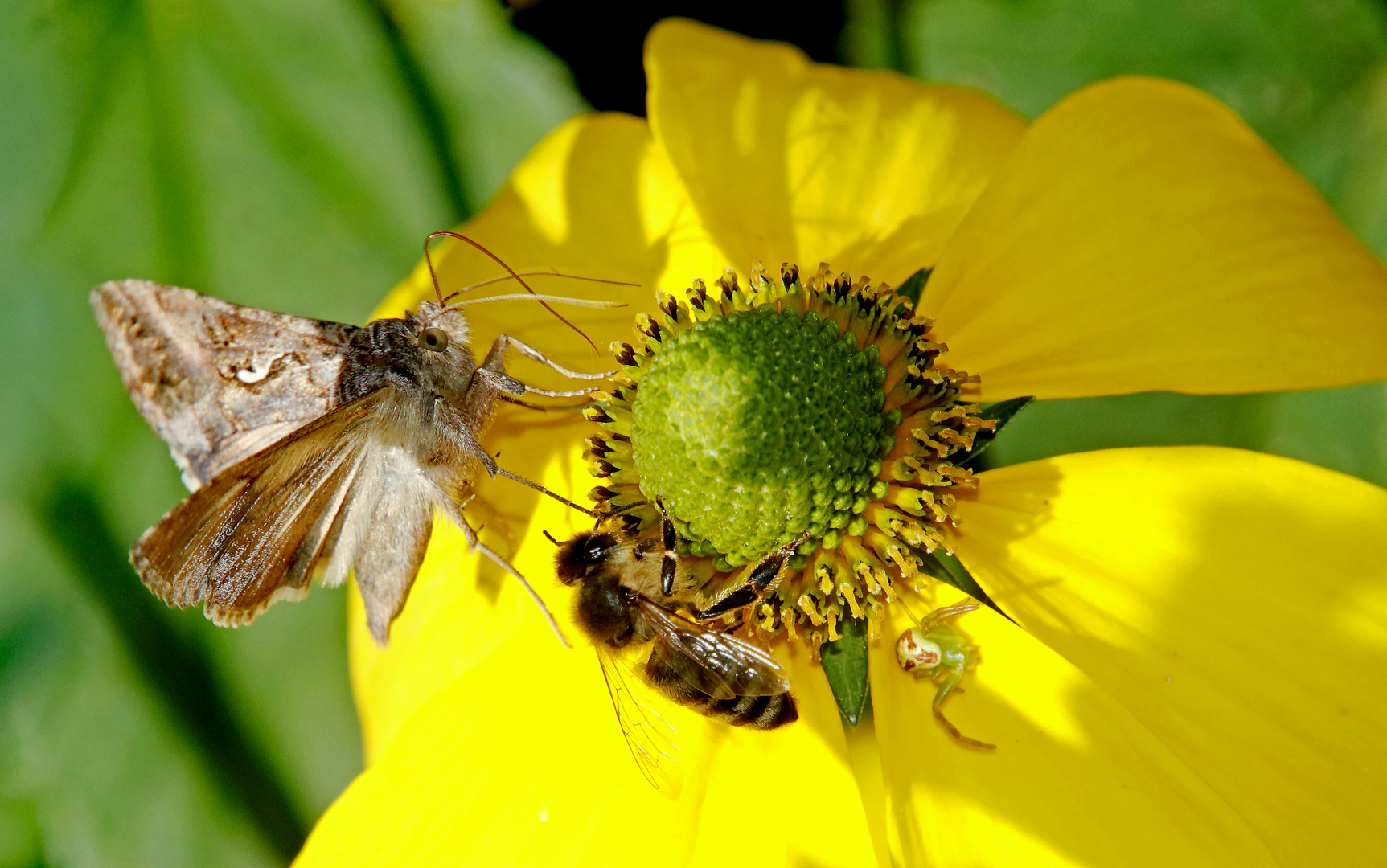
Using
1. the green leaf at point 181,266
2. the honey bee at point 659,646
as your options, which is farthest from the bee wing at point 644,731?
the green leaf at point 181,266

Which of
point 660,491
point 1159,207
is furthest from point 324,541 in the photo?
point 1159,207

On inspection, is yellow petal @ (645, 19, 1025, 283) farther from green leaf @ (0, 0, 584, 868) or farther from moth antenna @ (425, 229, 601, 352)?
green leaf @ (0, 0, 584, 868)

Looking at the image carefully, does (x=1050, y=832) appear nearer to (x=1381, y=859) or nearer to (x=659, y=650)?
Result: (x=1381, y=859)

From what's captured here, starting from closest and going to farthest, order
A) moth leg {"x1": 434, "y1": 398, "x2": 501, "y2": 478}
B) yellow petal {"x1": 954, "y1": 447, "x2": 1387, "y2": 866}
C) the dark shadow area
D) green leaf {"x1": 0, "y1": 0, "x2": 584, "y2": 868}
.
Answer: yellow petal {"x1": 954, "y1": 447, "x2": 1387, "y2": 866} → moth leg {"x1": 434, "y1": 398, "x2": 501, "y2": 478} → green leaf {"x1": 0, "y1": 0, "x2": 584, "y2": 868} → the dark shadow area

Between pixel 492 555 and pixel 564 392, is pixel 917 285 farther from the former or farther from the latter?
pixel 492 555

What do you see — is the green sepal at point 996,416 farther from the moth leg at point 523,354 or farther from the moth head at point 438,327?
the moth head at point 438,327

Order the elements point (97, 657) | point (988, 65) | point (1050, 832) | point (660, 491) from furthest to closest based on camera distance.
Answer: point (988, 65) < point (97, 657) < point (660, 491) < point (1050, 832)

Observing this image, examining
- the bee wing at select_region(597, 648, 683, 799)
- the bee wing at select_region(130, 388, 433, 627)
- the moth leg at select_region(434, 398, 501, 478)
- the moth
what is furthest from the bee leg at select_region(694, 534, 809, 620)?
the bee wing at select_region(130, 388, 433, 627)
